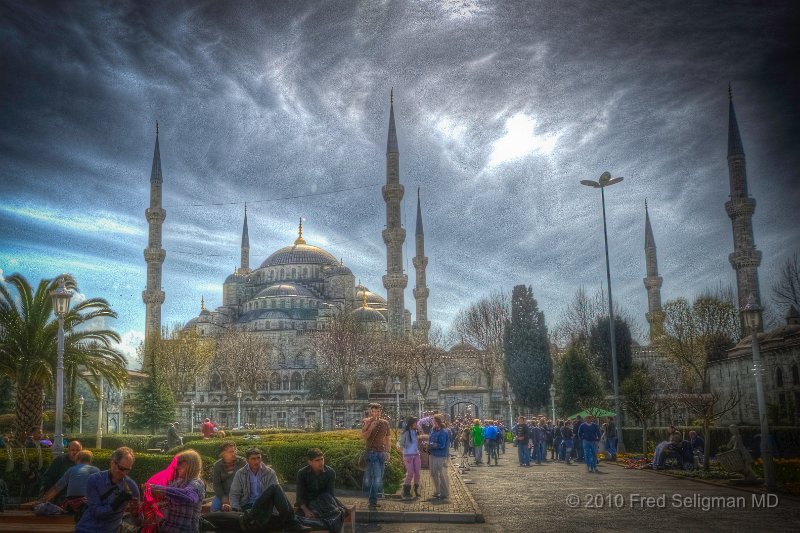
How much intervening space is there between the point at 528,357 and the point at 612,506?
30308mm

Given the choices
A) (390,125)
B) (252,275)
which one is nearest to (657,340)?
(390,125)

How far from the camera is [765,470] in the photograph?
40.3ft

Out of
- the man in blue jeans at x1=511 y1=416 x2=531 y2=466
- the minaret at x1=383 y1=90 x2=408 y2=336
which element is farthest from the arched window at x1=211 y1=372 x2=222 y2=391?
the man in blue jeans at x1=511 y1=416 x2=531 y2=466

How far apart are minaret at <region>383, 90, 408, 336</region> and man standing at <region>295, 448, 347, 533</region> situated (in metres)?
44.8

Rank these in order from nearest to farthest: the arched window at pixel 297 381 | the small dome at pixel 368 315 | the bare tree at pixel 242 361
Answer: the bare tree at pixel 242 361, the arched window at pixel 297 381, the small dome at pixel 368 315

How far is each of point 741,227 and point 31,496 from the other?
132 ft

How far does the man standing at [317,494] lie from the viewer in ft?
22.9

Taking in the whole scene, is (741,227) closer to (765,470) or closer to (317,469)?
(765,470)

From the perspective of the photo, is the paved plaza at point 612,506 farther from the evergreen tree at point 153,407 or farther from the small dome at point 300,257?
the small dome at point 300,257

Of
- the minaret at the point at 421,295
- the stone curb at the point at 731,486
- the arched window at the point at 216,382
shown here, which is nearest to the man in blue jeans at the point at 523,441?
the stone curb at the point at 731,486

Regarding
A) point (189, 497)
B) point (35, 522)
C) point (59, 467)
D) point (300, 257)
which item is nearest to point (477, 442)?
point (59, 467)

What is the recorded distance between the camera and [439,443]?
12.1 m

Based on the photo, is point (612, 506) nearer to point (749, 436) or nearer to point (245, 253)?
point (749, 436)

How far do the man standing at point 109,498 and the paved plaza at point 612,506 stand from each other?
154 inches
